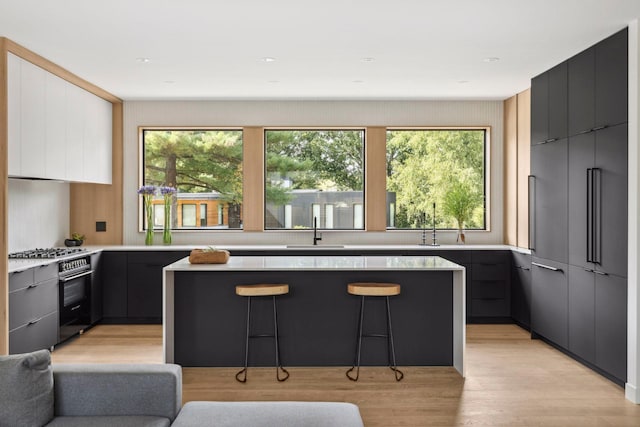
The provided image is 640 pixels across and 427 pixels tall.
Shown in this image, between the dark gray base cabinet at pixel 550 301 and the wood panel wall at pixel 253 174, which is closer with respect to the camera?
the dark gray base cabinet at pixel 550 301

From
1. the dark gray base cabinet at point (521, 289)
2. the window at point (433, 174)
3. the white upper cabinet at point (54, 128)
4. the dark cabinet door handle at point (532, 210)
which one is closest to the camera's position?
the white upper cabinet at point (54, 128)

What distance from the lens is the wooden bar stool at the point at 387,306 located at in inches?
174

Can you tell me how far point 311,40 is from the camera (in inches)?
180

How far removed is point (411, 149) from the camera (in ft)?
24.0

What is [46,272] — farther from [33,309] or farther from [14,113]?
[14,113]

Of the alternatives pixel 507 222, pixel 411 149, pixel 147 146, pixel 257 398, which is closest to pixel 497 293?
pixel 507 222

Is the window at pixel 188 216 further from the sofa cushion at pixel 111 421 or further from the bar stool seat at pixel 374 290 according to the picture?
the sofa cushion at pixel 111 421

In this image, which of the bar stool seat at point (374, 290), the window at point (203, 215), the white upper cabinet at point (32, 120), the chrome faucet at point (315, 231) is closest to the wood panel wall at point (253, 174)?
the window at point (203, 215)

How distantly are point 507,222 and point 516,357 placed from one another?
235 cm

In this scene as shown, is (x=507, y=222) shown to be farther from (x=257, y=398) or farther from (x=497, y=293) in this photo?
(x=257, y=398)

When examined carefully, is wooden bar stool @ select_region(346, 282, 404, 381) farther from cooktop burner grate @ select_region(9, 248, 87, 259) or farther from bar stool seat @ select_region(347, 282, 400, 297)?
cooktop burner grate @ select_region(9, 248, 87, 259)

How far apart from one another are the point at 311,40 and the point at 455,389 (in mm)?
3002

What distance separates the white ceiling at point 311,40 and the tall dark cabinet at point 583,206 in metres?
0.33

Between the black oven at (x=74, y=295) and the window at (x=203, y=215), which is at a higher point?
the window at (x=203, y=215)
